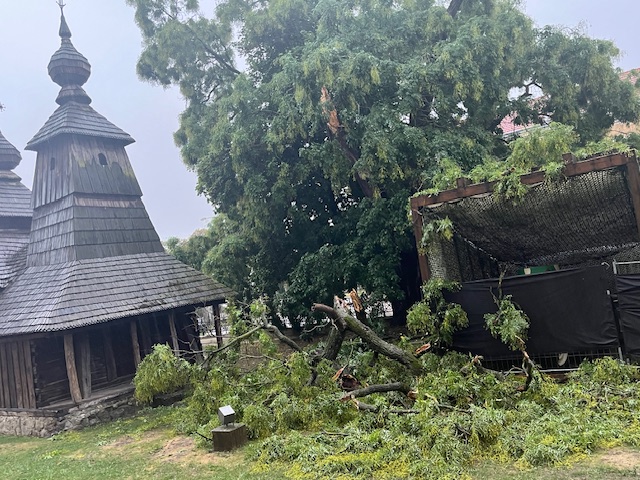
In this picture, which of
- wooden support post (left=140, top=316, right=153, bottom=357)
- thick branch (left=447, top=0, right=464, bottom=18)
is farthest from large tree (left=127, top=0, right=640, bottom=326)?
A: wooden support post (left=140, top=316, right=153, bottom=357)

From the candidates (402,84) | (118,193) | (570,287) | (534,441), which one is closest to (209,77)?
(118,193)

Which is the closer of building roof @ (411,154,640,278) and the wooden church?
building roof @ (411,154,640,278)

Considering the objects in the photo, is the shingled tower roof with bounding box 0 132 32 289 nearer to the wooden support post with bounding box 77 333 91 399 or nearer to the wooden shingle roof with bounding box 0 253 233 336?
the wooden shingle roof with bounding box 0 253 233 336

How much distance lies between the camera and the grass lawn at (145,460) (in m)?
4.40

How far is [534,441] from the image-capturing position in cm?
484

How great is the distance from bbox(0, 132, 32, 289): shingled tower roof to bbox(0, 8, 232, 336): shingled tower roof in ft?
1.71

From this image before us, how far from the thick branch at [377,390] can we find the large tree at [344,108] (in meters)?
5.80

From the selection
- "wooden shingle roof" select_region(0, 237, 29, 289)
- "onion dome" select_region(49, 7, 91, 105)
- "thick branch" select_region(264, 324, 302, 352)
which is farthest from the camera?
"onion dome" select_region(49, 7, 91, 105)

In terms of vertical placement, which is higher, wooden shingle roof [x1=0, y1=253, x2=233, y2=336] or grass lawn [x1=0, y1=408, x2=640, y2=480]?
wooden shingle roof [x1=0, y1=253, x2=233, y2=336]

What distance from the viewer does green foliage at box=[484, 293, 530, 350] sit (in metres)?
7.36

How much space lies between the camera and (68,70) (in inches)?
537

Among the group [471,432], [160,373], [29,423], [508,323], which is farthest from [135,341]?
[471,432]

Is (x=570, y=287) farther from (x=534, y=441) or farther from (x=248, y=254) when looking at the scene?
(x=248, y=254)

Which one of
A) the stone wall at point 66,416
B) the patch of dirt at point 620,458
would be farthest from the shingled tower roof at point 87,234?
the patch of dirt at point 620,458
